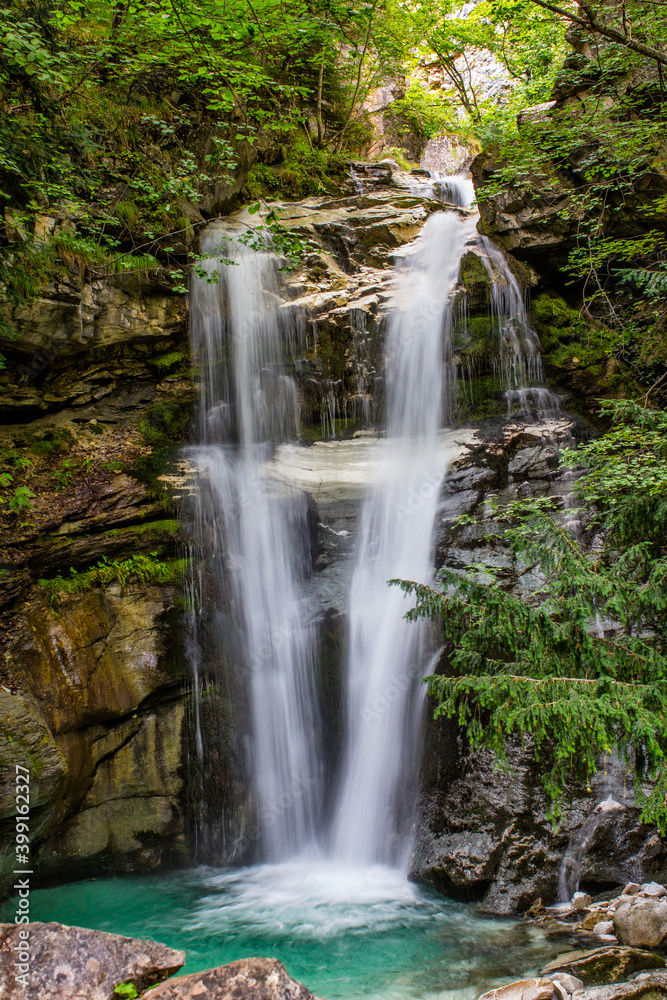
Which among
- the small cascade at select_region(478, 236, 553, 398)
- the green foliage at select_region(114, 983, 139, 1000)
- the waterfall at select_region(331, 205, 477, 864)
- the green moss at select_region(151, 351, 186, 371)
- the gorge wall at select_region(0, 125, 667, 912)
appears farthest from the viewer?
the small cascade at select_region(478, 236, 553, 398)

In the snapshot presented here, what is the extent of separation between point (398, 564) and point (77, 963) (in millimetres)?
5190

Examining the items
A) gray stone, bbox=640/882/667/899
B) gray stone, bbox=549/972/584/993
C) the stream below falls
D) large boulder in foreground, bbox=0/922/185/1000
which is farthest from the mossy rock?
large boulder in foreground, bbox=0/922/185/1000

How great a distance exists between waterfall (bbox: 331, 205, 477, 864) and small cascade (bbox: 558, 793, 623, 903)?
157 centimetres

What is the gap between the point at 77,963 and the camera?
9.34 ft

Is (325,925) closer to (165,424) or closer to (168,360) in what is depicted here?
(165,424)

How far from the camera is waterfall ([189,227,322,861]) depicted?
262 inches

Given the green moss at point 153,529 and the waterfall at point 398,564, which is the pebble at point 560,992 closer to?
the waterfall at point 398,564

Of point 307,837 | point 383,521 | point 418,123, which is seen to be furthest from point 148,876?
point 418,123

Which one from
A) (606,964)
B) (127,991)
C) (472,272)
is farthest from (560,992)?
(472,272)

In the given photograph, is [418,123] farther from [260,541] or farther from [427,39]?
[260,541]

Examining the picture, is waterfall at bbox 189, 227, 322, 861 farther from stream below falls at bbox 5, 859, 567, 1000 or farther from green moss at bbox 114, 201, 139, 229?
green moss at bbox 114, 201, 139, 229

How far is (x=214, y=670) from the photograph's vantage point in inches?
269

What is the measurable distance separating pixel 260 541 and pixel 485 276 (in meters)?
5.60

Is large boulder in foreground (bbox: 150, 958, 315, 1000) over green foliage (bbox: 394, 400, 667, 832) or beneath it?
beneath
